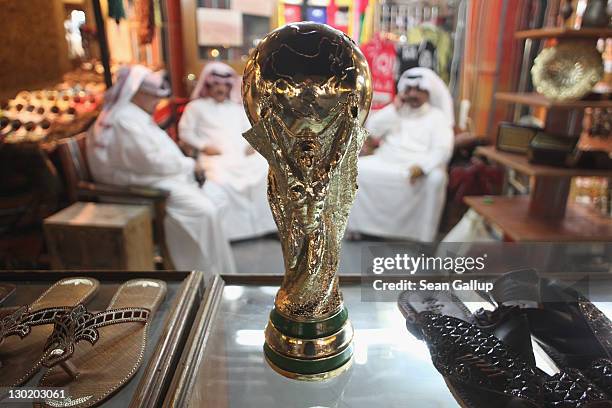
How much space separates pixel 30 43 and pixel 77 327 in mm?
1416

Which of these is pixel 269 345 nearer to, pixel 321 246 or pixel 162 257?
pixel 321 246

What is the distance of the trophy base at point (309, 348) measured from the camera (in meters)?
0.73

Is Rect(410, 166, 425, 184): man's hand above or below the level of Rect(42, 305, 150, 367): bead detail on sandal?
below

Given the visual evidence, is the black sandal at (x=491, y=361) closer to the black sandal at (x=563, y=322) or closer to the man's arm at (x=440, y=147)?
the black sandal at (x=563, y=322)

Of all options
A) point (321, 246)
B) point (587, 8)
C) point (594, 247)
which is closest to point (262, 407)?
point (321, 246)

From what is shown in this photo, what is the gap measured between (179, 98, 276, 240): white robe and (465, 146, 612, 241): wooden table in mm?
1366

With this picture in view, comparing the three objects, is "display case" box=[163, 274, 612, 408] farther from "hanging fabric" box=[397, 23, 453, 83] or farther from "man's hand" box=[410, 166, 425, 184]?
"hanging fabric" box=[397, 23, 453, 83]

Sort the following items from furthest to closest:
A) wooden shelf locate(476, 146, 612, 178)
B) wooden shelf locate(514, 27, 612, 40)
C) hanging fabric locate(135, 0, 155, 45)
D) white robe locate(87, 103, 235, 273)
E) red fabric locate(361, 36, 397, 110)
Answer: red fabric locate(361, 36, 397, 110)
hanging fabric locate(135, 0, 155, 45)
white robe locate(87, 103, 235, 273)
wooden shelf locate(476, 146, 612, 178)
wooden shelf locate(514, 27, 612, 40)

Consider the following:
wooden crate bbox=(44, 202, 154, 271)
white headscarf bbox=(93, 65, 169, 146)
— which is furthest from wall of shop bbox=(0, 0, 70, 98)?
wooden crate bbox=(44, 202, 154, 271)

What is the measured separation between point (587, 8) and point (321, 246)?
1.60 meters

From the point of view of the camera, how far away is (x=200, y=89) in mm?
3070

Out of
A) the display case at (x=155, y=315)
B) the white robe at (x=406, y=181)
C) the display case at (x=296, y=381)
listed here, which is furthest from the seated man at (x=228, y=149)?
the display case at (x=296, y=381)

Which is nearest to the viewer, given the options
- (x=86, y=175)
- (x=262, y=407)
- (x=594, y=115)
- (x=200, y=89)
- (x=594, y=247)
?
(x=262, y=407)

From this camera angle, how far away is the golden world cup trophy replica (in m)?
0.59
